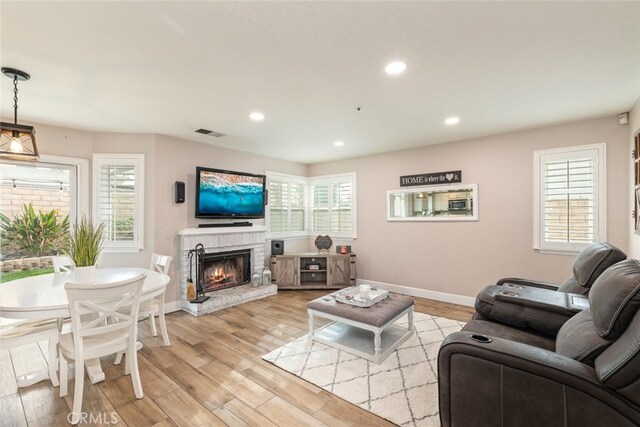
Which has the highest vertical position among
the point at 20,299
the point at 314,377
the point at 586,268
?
the point at 586,268

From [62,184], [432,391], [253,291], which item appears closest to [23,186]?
[62,184]

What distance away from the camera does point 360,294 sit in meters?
3.00

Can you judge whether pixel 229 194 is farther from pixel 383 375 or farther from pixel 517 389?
pixel 517 389

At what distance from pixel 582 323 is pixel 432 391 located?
3.84 ft

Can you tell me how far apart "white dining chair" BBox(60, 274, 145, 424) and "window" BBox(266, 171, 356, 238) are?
135 inches

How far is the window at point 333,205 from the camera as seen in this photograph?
18.6 feet

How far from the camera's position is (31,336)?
2127 mm

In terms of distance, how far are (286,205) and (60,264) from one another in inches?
143

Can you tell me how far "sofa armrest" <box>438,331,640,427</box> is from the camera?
1.18 metres

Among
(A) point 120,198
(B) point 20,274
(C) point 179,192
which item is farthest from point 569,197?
(B) point 20,274

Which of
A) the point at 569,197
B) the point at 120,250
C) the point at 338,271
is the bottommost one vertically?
the point at 338,271

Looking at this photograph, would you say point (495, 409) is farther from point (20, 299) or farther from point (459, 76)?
point (20, 299)

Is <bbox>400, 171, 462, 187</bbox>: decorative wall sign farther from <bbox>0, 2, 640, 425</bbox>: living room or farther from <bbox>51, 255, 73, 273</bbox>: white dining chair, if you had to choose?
<bbox>51, 255, 73, 273</bbox>: white dining chair

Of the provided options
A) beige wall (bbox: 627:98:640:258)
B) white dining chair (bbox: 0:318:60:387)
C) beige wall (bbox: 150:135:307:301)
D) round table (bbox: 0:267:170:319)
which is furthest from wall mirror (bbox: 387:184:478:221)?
white dining chair (bbox: 0:318:60:387)
